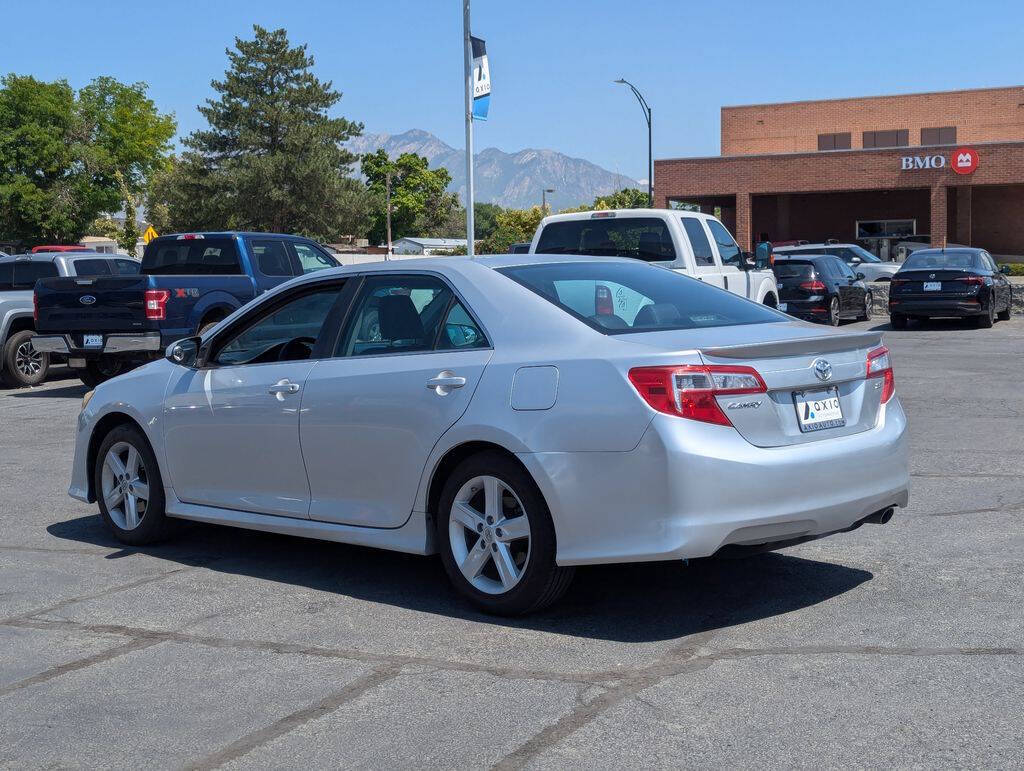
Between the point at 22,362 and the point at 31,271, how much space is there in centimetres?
143

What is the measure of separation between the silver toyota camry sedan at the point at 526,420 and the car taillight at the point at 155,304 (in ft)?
28.1

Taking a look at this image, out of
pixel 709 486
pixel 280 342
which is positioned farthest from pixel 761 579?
pixel 280 342

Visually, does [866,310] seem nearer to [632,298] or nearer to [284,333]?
[284,333]

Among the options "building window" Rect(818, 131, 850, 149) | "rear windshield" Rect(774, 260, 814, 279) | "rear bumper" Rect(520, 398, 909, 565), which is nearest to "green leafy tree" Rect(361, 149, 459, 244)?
"building window" Rect(818, 131, 850, 149)

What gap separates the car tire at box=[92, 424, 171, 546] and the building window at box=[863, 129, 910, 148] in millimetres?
55732

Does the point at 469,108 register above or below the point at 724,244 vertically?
above

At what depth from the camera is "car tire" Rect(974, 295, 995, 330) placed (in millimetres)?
24734

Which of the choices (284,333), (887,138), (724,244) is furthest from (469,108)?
(887,138)

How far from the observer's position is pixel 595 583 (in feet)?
20.5

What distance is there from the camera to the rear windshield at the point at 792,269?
25594 mm

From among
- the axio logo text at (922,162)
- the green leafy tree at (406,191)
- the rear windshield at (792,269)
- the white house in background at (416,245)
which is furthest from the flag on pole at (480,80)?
the green leafy tree at (406,191)

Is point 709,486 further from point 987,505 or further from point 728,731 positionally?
point 987,505

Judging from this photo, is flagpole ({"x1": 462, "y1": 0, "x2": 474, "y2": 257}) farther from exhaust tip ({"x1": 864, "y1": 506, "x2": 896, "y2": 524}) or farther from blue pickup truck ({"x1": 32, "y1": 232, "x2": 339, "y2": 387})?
exhaust tip ({"x1": 864, "y1": 506, "x2": 896, "y2": 524})

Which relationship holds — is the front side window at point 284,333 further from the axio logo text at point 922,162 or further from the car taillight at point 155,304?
the axio logo text at point 922,162
